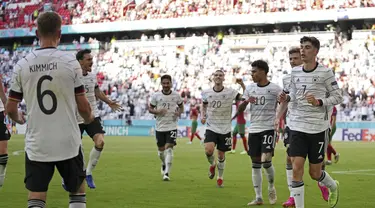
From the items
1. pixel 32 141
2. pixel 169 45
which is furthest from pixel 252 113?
pixel 169 45

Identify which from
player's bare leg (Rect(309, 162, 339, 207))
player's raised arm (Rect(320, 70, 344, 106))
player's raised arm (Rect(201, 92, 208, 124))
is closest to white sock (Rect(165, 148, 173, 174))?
player's raised arm (Rect(201, 92, 208, 124))

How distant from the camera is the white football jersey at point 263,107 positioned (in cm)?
1253

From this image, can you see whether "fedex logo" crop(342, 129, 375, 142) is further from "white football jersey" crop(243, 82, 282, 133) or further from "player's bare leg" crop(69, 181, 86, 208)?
"player's bare leg" crop(69, 181, 86, 208)

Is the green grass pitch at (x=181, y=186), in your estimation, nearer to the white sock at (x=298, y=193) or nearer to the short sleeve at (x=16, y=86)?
the white sock at (x=298, y=193)

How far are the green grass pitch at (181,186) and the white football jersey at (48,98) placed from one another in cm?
484

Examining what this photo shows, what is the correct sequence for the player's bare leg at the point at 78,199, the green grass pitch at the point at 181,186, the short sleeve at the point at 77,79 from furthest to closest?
the green grass pitch at the point at 181,186, the player's bare leg at the point at 78,199, the short sleeve at the point at 77,79

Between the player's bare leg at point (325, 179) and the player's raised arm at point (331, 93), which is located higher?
the player's raised arm at point (331, 93)

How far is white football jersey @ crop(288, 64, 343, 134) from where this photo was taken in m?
10.3

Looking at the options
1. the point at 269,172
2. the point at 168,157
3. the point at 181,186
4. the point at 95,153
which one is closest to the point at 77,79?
the point at 269,172

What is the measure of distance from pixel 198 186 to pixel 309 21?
115ft

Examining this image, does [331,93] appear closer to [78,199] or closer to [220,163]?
[78,199]

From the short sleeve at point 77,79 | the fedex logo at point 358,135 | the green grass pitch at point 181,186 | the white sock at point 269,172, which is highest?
the short sleeve at point 77,79

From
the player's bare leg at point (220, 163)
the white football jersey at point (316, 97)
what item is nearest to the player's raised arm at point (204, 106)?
the player's bare leg at point (220, 163)

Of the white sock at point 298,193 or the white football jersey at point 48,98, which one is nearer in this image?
the white football jersey at point 48,98
